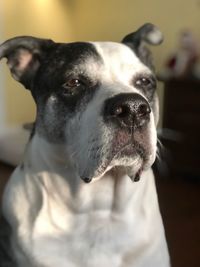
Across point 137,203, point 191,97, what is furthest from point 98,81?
point 191,97

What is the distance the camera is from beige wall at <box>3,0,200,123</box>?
12.8 feet

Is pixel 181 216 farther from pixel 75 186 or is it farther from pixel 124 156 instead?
pixel 124 156

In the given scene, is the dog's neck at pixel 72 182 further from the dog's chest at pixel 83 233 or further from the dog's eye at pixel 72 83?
the dog's eye at pixel 72 83

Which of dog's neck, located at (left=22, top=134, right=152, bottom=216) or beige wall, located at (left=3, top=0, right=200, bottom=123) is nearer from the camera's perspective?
dog's neck, located at (left=22, top=134, right=152, bottom=216)

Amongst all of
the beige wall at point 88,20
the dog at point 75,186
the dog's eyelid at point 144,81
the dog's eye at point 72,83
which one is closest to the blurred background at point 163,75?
the beige wall at point 88,20

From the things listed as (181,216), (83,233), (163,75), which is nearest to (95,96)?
(83,233)

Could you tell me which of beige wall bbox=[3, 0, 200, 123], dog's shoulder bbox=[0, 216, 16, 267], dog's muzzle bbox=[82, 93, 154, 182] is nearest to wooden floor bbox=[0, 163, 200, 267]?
beige wall bbox=[3, 0, 200, 123]

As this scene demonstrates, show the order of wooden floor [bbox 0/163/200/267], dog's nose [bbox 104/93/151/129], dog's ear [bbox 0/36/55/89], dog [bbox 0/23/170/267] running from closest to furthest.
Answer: dog's nose [bbox 104/93/151/129], dog [bbox 0/23/170/267], dog's ear [bbox 0/36/55/89], wooden floor [bbox 0/163/200/267]

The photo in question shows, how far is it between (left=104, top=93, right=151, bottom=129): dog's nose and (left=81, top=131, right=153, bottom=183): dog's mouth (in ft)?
0.11

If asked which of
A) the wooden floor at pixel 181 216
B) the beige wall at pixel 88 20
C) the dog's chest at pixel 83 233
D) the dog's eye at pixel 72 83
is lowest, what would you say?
the wooden floor at pixel 181 216

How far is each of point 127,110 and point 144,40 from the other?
0.44 metres

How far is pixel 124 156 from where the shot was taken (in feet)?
4.01

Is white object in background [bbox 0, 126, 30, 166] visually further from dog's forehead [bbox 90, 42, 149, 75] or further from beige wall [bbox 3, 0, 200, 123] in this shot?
dog's forehead [bbox 90, 42, 149, 75]

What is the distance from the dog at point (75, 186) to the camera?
134cm
